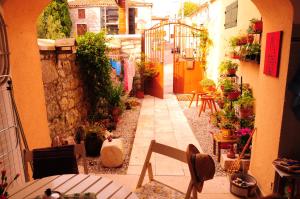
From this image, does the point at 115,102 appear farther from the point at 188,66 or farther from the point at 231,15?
the point at 188,66

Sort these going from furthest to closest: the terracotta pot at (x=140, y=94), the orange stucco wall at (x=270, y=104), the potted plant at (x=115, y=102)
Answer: the terracotta pot at (x=140, y=94), the potted plant at (x=115, y=102), the orange stucco wall at (x=270, y=104)

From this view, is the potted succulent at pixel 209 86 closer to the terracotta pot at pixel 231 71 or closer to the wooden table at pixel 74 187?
the terracotta pot at pixel 231 71

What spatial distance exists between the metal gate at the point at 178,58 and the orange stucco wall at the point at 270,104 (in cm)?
508

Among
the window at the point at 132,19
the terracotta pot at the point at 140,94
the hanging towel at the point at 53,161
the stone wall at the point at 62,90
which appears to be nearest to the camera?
the hanging towel at the point at 53,161

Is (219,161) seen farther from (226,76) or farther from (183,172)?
(226,76)

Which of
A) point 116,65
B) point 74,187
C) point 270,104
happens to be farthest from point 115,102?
point 74,187

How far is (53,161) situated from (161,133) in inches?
127

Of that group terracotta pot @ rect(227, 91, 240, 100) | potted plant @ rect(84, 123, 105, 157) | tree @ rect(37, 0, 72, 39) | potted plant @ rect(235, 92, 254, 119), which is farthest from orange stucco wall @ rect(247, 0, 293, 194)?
tree @ rect(37, 0, 72, 39)

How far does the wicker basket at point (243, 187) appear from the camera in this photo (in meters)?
2.99

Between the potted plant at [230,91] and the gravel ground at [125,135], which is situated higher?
the potted plant at [230,91]

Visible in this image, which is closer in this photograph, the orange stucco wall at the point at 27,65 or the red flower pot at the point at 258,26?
the orange stucco wall at the point at 27,65

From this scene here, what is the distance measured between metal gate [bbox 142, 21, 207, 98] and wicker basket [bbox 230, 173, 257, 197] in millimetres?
5145

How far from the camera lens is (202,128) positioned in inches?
217

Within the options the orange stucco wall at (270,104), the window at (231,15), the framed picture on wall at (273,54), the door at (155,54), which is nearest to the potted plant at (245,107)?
the orange stucco wall at (270,104)
